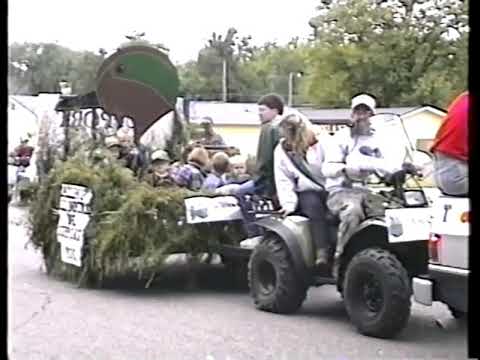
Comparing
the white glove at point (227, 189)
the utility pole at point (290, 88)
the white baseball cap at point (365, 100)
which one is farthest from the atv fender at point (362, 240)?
the white glove at point (227, 189)

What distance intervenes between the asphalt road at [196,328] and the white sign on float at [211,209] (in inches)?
18.0

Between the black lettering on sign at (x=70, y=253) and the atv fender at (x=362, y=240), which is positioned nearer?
the atv fender at (x=362, y=240)

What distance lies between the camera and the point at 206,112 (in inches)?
244

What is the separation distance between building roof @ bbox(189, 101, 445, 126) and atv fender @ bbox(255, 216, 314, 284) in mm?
586

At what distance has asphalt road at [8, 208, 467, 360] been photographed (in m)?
4.04

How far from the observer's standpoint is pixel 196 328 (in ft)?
Answer: 14.8

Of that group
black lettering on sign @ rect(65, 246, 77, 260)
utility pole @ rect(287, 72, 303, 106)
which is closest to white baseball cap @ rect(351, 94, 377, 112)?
utility pole @ rect(287, 72, 303, 106)

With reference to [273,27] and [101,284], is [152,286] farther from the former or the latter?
Result: [273,27]

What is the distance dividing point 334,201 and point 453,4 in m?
1.47

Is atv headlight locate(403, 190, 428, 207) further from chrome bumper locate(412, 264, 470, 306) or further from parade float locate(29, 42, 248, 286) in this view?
parade float locate(29, 42, 248, 286)

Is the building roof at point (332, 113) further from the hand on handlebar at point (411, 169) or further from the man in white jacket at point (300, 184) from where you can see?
the hand on handlebar at point (411, 169)

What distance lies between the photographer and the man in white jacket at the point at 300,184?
4.73 meters

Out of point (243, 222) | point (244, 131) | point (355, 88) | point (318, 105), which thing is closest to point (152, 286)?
point (243, 222)

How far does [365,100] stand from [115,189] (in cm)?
178
